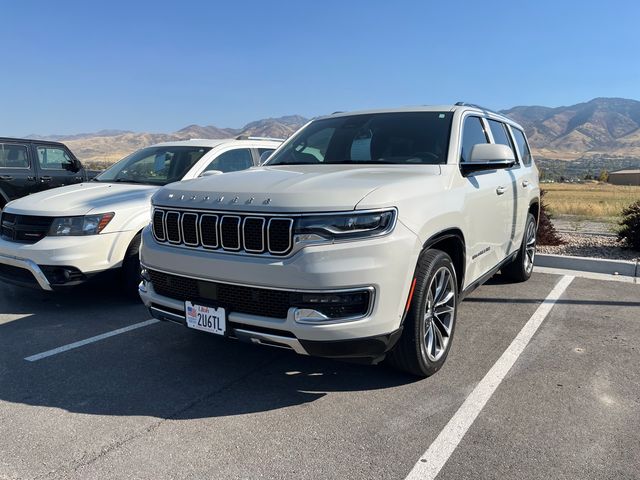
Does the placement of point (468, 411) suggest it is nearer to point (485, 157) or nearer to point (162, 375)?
point (485, 157)

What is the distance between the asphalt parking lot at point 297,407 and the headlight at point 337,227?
110cm

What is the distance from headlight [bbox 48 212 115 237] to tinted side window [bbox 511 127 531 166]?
4677mm

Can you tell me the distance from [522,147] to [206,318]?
4779 millimetres

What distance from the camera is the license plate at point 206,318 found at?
327 centimetres

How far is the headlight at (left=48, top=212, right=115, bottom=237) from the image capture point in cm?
509

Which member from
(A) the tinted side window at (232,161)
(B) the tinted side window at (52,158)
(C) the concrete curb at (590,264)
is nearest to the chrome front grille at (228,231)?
(A) the tinted side window at (232,161)

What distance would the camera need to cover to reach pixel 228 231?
3.24 m

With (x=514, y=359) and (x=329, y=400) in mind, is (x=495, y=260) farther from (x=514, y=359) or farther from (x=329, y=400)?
(x=329, y=400)

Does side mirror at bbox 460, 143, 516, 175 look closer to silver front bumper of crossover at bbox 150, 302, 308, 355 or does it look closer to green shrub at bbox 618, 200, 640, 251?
silver front bumper of crossover at bbox 150, 302, 308, 355

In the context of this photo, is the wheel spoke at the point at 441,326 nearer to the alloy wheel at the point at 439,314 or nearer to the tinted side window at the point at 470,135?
the alloy wheel at the point at 439,314

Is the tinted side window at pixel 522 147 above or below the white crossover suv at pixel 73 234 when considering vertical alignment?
above

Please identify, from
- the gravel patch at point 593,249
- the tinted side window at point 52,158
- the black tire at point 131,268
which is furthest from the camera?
the tinted side window at point 52,158

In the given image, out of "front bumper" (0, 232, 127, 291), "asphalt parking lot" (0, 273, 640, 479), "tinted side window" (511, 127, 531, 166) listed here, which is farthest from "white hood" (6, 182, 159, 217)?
"tinted side window" (511, 127, 531, 166)

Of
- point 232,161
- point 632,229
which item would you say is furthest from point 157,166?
point 632,229
